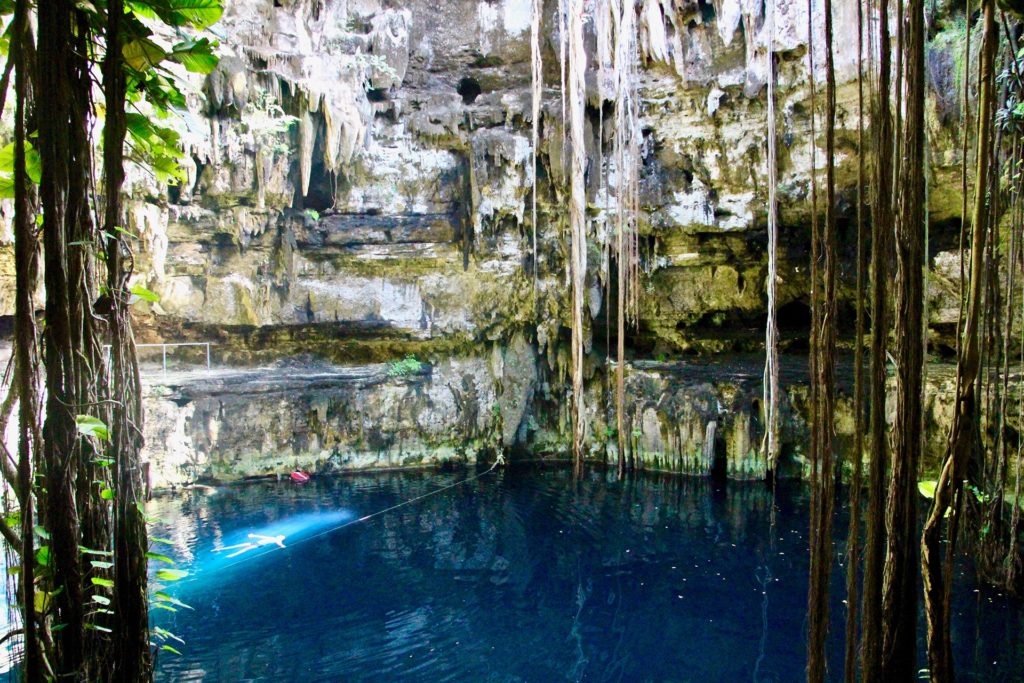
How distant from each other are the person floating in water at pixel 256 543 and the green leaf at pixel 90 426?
20.7ft

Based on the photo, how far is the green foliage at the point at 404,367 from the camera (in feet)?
37.9

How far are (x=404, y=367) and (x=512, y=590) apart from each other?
5.82 meters

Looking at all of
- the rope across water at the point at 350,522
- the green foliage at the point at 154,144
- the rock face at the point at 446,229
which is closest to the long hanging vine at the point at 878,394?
the green foliage at the point at 154,144

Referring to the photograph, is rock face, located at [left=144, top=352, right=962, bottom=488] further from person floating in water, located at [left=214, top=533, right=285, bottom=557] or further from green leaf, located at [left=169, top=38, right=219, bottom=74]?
green leaf, located at [left=169, top=38, right=219, bottom=74]

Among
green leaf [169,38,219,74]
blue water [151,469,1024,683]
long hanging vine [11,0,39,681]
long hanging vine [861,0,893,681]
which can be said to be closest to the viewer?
long hanging vine [11,0,39,681]

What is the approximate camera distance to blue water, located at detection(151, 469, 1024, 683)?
5.06m

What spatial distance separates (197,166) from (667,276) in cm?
789

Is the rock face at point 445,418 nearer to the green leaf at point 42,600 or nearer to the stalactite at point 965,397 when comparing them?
the stalactite at point 965,397

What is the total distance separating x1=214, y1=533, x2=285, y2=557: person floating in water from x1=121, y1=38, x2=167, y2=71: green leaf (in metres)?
6.59

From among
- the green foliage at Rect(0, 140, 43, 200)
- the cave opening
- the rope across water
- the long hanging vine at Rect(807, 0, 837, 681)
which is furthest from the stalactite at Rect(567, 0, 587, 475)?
the green foliage at Rect(0, 140, 43, 200)

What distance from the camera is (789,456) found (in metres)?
10.1

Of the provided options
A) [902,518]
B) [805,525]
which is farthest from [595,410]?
[902,518]

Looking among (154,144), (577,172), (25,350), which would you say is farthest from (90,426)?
(577,172)

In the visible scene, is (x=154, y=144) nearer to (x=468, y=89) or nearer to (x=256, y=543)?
(x=256, y=543)
